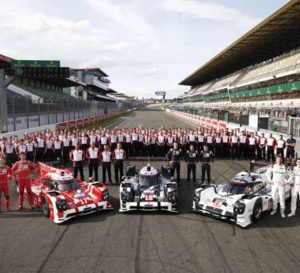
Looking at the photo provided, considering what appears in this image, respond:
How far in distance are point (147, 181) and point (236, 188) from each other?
2859 mm

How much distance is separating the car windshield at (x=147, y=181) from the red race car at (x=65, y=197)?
133 cm

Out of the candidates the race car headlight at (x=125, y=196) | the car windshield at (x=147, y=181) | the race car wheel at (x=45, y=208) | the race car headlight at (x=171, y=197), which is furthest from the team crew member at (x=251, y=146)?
the race car wheel at (x=45, y=208)

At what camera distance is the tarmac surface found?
6.25 metres

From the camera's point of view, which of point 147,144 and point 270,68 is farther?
point 270,68

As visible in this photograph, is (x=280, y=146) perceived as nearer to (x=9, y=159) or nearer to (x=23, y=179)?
(x=23, y=179)

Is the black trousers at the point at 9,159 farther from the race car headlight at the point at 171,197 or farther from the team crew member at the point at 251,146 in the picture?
the team crew member at the point at 251,146

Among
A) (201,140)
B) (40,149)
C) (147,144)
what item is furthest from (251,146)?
(40,149)

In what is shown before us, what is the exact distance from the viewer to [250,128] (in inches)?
880

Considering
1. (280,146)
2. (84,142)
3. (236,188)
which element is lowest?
(236,188)

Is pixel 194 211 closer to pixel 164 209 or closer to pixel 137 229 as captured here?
pixel 164 209

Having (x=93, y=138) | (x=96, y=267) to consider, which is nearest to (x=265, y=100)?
(x=93, y=138)

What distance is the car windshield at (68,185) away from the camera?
32.0 feet

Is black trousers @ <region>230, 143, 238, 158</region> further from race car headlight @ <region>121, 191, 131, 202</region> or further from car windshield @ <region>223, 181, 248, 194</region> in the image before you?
race car headlight @ <region>121, 191, 131, 202</region>

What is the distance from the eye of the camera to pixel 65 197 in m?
9.19
